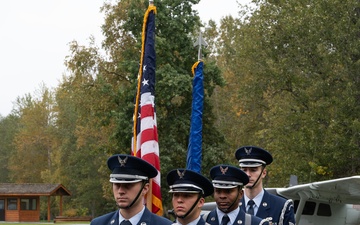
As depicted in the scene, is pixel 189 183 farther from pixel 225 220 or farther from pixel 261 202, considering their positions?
pixel 261 202

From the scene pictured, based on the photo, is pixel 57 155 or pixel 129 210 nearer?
pixel 129 210

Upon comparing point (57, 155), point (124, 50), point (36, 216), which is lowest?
point (36, 216)

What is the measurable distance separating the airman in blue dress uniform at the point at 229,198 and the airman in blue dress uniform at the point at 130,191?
148cm

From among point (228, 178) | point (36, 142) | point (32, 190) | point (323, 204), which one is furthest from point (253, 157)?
point (36, 142)

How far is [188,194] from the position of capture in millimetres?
6082

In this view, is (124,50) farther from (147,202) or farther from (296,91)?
(147,202)

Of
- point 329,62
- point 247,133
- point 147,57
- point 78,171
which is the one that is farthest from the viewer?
point 78,171

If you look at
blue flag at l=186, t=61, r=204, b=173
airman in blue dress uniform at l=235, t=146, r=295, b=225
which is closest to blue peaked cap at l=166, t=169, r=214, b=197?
airman in blue dress uniform at l=235, t=146, r=295, b=225

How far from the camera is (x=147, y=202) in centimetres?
975

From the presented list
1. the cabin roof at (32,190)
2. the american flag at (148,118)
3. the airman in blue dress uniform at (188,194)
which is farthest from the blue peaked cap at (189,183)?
the cabin roof at (32,190)

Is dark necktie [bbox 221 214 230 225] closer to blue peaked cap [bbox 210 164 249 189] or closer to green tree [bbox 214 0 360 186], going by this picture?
blue peaked cap [bbox 210 164 249 189]

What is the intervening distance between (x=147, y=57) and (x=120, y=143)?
28.9 meters

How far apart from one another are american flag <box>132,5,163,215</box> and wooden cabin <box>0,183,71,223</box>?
51684mm

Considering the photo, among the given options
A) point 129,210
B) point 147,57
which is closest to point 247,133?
point 147,57
